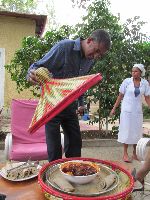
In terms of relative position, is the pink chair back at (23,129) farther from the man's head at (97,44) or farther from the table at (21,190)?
the table at (21,190)

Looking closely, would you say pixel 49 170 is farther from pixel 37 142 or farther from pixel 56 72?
pixel 37 142

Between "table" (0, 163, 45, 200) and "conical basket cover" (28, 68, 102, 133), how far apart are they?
1.26ft

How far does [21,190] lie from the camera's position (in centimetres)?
203

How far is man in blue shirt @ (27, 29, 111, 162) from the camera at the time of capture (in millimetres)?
2766

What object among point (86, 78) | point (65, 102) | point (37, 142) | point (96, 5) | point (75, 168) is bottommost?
point (37, 142)

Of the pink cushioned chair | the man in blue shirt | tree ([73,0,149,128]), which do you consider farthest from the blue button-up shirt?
tree ([73,0,149,128])

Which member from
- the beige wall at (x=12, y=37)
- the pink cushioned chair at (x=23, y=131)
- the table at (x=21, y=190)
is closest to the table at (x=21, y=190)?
the table at (x=21, y=190)

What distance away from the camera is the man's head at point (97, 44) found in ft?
8.89

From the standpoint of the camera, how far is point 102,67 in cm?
634

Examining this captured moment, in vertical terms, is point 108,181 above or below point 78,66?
below

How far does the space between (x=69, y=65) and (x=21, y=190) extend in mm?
1317

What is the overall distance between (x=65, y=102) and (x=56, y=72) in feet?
3.32

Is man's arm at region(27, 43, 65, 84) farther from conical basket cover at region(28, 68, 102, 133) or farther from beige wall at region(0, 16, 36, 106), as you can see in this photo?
beige wall at region(0, 16, 36, 106)

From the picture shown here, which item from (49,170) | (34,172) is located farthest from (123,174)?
(34,172)
